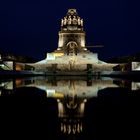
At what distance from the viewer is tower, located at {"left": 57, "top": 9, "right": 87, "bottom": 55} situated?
64.9 meters

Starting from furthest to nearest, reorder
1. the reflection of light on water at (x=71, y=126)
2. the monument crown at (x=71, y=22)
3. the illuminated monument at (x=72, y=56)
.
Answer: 1. the monument crown at (x=71, y=22)
2. the illuminated monument at (x=72, y=56)
3. the reflection of light on water at (x=71, y=126)

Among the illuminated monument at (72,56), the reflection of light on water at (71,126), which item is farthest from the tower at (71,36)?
the reflection of light on water at (71,126)

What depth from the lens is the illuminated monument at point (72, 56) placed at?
56125mm

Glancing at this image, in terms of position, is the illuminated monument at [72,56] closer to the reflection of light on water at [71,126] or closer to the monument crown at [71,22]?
the monument crown at [71,22]

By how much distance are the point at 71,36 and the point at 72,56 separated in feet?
26.2

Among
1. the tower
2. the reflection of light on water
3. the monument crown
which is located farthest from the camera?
the monument crown

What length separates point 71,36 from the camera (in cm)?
6519

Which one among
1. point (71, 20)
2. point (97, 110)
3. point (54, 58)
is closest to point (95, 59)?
point (54, 58)

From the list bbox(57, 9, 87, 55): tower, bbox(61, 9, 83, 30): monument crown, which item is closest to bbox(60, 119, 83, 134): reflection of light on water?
bbox(57, 9, 87, 55): tower

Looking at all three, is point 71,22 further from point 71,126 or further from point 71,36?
point 71,126

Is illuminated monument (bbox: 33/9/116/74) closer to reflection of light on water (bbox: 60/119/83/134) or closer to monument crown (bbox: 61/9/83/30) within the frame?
monument crown (bbox: 61/9/83/30)

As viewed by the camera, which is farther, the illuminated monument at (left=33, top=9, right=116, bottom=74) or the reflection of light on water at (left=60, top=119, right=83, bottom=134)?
the illuminated monument at (left=33, top=9, right=116, bottom=74)

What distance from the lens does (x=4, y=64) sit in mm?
51469

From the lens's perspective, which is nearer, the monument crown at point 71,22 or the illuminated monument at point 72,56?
the illuminated monument at point 72,56
